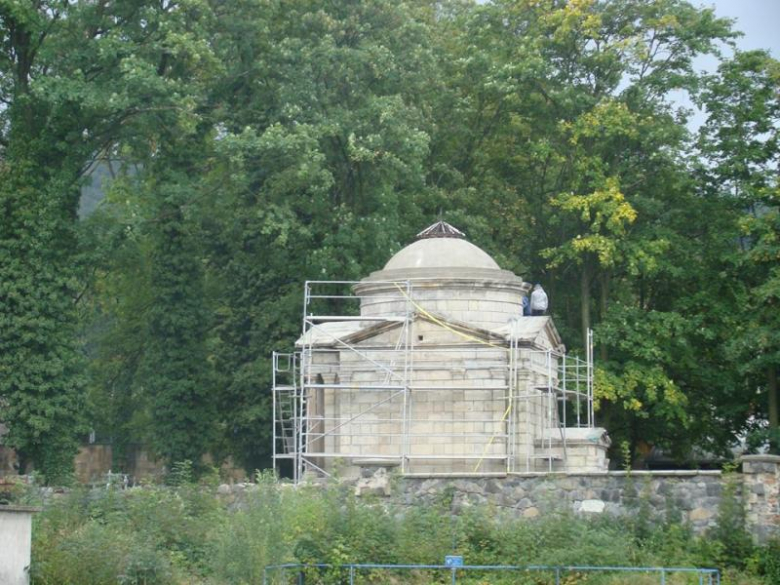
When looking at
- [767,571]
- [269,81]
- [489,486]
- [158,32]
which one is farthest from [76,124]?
[767,571]

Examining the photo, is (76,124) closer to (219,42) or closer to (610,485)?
(219,42)

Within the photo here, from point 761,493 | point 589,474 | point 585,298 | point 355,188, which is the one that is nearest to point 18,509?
point 589,474

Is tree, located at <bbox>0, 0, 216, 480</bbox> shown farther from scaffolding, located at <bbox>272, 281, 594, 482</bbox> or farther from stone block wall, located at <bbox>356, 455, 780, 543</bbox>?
stone block wall, located at <bbox>356, 455, 780, 543</bbox>

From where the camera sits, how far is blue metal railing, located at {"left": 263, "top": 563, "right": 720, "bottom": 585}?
23094 millimetres

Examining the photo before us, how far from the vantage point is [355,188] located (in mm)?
44312

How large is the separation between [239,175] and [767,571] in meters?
20.4

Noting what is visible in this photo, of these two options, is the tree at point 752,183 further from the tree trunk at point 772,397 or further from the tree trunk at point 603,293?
the tree trunk at point 603,293

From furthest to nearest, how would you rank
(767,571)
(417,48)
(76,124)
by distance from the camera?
(417,48)
(76,124)
(767,571)

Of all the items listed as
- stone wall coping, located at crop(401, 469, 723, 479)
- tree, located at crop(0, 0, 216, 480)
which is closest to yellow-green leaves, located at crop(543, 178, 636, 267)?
tree, located at crop(0, 0, 216, 480)

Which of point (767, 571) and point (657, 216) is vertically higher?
point (657, 216)

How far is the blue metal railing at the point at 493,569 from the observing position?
2309 cm

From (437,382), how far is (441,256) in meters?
3.43

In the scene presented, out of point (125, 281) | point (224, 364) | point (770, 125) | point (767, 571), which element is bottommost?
point (767, 571)

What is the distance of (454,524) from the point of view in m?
26.5
